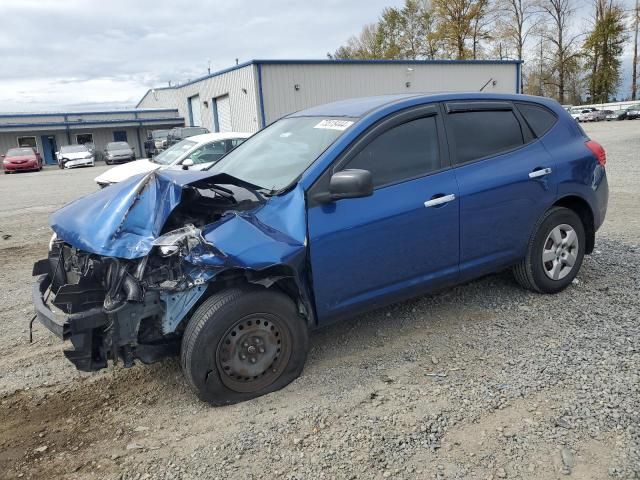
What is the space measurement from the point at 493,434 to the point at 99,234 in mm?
2577

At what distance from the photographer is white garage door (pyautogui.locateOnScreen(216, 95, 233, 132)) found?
28.2 meters

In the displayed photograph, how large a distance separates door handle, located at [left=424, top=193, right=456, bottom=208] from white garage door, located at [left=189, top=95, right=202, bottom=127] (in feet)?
107

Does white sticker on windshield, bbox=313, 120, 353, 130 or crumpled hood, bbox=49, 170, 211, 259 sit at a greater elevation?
white sticker on windshield, bbox=313, 120, 353, 130

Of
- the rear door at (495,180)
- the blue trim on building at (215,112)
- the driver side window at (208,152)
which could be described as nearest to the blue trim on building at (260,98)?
the blue trim on building at (215,112)

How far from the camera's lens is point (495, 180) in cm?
411

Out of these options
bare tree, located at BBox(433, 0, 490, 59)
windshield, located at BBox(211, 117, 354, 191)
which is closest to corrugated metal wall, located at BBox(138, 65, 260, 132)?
windshield, located at BBox(211, 117, 354, 191)

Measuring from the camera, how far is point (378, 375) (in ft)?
11.7

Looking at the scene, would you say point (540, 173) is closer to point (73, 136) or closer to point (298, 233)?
point (298, 233)

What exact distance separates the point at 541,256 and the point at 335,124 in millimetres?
2188

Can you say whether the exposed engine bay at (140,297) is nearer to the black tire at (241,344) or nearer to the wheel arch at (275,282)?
the wheel arch at (275,282)

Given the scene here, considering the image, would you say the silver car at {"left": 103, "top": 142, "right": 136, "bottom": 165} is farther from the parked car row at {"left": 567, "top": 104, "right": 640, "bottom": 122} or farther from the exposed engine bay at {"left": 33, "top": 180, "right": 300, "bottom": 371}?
the parked car row at {"left": 567, "top": 104, "right": 640, "bottom": 122}

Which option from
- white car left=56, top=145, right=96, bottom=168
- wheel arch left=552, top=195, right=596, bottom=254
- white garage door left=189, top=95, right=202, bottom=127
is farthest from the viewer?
white garage door left=189, top=95, right=202, bottom=127

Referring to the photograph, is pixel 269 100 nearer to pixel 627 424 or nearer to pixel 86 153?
pixel 86 153

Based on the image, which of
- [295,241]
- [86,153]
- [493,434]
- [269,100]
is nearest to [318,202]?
[295,241]
